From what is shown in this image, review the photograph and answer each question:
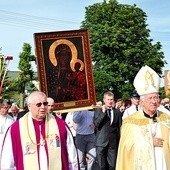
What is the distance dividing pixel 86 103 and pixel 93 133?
303 centimetres

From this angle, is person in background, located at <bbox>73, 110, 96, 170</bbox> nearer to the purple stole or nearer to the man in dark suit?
the man in dark suit

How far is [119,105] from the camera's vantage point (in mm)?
17547

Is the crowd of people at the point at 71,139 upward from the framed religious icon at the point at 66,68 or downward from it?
downward

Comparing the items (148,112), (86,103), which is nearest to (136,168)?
(148,112)

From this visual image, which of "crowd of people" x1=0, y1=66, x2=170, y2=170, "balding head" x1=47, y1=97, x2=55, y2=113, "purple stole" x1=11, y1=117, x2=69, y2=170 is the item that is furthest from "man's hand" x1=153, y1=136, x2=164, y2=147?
"balding head" x1=47, y1=97, x2=55, y2=113

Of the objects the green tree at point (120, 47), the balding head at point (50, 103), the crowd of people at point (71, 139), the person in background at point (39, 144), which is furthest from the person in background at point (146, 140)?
the green tree at point (120, 47)

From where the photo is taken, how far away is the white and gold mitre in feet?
20.6

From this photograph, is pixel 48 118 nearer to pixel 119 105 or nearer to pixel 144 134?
pixel 144 134

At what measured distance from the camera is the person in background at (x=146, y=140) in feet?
20.0

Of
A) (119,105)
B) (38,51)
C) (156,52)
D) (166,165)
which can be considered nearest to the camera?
(166,165)

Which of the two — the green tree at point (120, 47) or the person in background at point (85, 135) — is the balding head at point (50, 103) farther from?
the green tree at point (120, 47)

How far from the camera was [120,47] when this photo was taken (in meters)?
44.5

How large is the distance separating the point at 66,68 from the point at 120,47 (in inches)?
1414

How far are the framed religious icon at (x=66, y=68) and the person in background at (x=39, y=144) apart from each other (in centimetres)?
227
